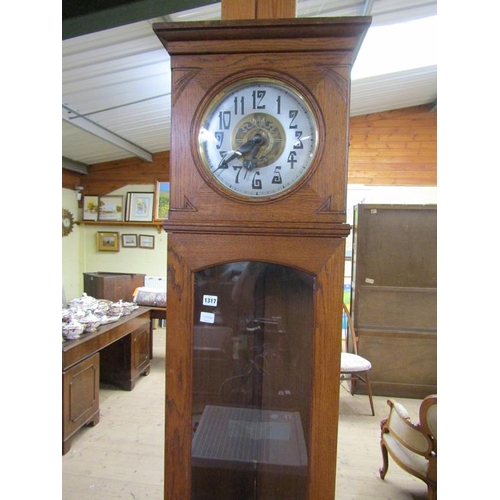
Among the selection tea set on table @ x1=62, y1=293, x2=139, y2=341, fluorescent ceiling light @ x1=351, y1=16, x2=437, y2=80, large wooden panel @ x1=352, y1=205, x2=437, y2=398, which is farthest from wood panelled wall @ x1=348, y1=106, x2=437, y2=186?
tea set on table @ x1=62, y1=293, x2=139, y2=341

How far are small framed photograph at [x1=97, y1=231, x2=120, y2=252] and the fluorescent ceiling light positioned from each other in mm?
3782

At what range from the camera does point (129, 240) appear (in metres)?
4.63

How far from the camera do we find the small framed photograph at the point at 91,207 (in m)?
4.66

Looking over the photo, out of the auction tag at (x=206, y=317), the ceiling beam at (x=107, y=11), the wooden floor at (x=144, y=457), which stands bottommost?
the wooden floor at (x=144, y=457)

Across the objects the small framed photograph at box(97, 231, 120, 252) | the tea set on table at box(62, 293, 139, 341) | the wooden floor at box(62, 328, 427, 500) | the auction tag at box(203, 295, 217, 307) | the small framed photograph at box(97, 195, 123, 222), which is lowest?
the wooden floor at box(62, 328, 427, 500)

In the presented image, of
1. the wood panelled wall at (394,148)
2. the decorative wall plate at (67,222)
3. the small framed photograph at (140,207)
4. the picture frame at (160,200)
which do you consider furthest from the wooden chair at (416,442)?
the decorative wall plate at (67,222)

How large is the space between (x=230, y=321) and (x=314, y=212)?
1.07ft

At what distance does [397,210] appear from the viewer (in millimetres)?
2531

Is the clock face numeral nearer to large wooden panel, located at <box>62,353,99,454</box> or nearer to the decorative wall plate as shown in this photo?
large wooden panel, located at <box>62,353,99,454</box>

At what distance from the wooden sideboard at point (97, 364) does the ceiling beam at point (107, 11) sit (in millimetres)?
1557

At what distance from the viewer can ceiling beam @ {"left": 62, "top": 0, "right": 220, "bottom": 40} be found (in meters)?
1.16

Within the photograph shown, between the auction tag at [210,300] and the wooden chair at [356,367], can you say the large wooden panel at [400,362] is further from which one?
the auction tag at [210,300]

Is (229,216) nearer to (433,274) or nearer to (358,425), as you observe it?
(358,425)
